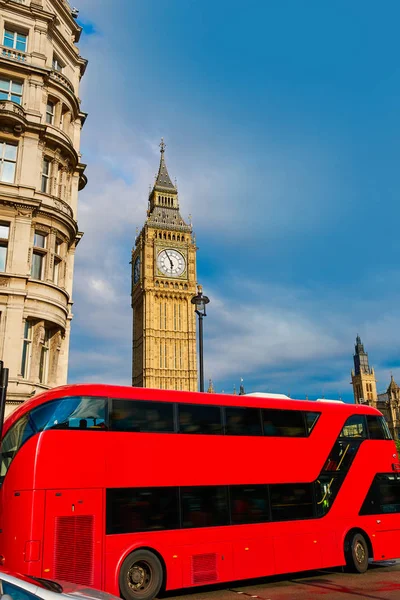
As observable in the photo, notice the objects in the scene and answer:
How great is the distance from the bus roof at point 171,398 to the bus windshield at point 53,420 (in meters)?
0.14

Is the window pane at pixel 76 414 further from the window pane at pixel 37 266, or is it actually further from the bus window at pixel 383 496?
the window pane at pixel 37 266

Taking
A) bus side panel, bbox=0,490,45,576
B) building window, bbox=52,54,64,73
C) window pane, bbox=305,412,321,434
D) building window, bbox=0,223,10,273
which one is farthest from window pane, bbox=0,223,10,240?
window pane, bbox=305,412,321,434

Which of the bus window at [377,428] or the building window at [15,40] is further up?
the building window at [15,40]

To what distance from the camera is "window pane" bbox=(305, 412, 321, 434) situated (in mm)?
13703

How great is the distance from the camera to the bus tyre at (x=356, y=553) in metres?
13.7

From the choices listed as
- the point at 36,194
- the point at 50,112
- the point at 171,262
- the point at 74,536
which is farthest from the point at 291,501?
the point at 171,262

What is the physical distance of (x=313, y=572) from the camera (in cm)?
1445

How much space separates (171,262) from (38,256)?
8041cm

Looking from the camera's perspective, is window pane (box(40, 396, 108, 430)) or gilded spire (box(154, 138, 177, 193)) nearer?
window pane (box(40, 396, 108, 430))

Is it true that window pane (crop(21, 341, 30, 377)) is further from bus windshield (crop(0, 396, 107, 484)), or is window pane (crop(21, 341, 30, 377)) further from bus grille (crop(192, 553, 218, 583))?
bus grille (crop(192, 553, 218, 583))

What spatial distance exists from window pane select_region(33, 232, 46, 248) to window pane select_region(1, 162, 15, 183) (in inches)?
87.3

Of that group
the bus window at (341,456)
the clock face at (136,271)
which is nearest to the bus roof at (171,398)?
the bus window at (341,456)

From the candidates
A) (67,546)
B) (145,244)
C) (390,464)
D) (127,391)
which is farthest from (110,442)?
(145,244)

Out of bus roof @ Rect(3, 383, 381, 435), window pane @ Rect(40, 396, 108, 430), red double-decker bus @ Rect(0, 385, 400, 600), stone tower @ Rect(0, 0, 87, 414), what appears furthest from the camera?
stone tower @ Rect(0, 0, 87, 414)
